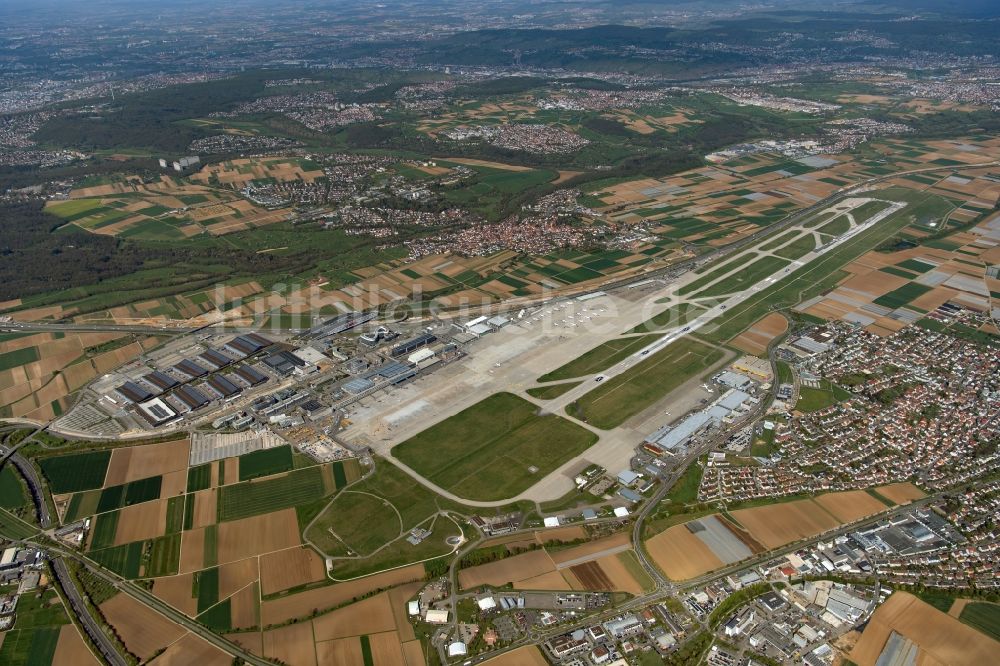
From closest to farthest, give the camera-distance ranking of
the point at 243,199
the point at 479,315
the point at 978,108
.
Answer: the point at 479,315 → the point at 243,199 → the point at 978,108

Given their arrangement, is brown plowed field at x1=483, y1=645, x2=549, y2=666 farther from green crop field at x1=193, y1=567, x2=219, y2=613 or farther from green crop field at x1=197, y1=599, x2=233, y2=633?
green crop field at x1=193, y1=567, x2=219, y2=613

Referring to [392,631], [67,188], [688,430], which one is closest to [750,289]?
[688,430]

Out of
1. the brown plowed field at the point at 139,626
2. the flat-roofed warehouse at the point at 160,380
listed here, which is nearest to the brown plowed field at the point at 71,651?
the brown plowed field at the point at 139,626

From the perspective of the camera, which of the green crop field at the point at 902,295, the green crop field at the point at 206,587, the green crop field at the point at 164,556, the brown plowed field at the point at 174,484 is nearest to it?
the green crop field at the point at 206,587

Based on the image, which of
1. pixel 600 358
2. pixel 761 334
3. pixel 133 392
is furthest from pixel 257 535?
pixel 761 334

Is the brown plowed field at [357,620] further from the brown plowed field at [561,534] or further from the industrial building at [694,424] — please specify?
the industrial building at [694,424]

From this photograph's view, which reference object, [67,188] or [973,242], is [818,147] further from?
[67,188]
